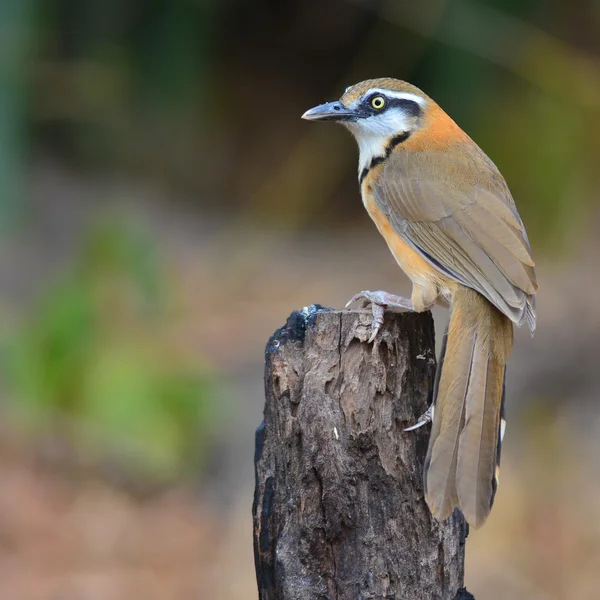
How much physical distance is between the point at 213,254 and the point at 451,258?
7457 millimetres

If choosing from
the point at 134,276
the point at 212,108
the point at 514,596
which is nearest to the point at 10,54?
the point at 134,276

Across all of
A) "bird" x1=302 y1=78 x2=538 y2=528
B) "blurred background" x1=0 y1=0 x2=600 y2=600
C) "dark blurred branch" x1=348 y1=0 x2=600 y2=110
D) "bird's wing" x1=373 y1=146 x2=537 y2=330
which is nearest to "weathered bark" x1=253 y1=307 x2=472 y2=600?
"bird" x1=302 y1=78 x2=538 y2=528

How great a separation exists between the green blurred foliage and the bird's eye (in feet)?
11.0

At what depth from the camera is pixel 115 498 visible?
7.88 meters

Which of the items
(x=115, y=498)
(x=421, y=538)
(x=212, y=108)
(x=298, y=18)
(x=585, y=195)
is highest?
(x=298, y=18)

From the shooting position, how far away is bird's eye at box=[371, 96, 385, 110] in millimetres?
4949

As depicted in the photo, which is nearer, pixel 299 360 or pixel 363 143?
pixel 299 360

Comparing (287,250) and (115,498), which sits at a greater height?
(287,250)

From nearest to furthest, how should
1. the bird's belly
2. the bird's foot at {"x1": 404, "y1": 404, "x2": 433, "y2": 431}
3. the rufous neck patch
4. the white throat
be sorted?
the bird's foot at {"x1": 404, "y1": 404, "x2": 433, "y2": 431}
the bird's belly
the rufous neck patch
the white throat

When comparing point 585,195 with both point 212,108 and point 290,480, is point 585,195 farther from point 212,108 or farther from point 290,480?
point 290,480

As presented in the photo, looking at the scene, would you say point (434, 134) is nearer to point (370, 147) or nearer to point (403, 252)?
point (370, 147)

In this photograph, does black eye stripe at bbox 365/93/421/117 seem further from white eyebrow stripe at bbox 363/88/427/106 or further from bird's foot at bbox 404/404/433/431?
bird's foot at bbox 404/404/433/431

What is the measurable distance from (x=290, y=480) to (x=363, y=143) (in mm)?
1972

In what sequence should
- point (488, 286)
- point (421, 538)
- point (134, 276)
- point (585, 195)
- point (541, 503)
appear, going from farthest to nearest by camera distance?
point (585, 195)
point (134, 276)
point (541, 503)
point (488, 286)
point (421, 538)
